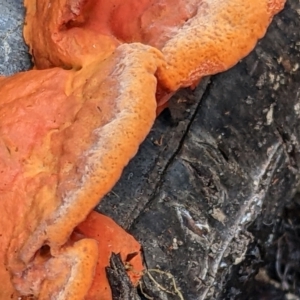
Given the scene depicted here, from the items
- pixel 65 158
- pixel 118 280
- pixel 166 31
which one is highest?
pixel 166 31

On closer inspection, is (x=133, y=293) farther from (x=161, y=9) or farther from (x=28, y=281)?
(x=161, y=9)

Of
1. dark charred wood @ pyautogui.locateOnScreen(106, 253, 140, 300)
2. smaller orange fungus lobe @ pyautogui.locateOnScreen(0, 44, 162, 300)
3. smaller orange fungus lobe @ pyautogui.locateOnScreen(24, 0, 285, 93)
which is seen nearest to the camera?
smaller orange fungus lobe @ pyautogui.locateOnScreen(0, 44, 162, 300)

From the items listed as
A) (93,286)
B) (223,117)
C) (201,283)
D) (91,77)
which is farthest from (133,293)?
(223,117)

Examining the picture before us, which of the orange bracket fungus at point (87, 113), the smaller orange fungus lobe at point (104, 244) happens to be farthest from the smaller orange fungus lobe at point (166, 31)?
the smaller orange fungus lobe at point (104, 244)

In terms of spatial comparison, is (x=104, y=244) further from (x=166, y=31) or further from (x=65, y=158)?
(x=166, y=31)

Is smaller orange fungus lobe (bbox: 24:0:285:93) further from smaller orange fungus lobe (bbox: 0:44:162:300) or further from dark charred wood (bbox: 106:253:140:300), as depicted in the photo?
dark charred wood (bbox: 106:253:140:300)

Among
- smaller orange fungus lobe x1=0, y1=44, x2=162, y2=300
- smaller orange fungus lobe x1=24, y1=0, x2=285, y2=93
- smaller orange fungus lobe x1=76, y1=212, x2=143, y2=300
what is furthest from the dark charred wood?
smaller orange fungus lobe x1=24, y1=0, x2=285, y2=93

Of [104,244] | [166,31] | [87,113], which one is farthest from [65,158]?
[166,31]

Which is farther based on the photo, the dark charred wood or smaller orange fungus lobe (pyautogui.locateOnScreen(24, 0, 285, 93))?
the dark charred wood
